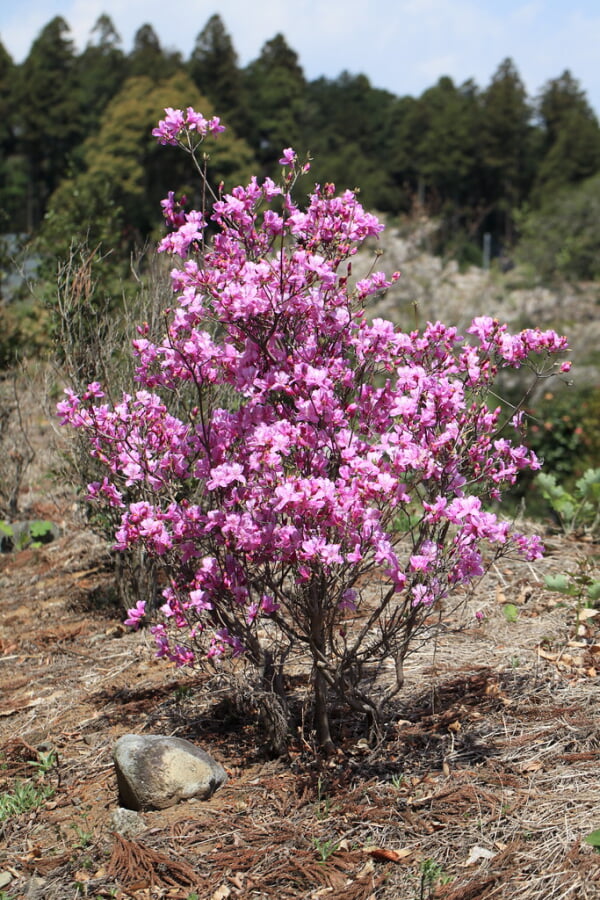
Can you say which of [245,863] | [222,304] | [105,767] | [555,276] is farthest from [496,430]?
[555,276]

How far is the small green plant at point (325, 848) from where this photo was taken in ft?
8.66

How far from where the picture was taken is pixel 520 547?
2887mm

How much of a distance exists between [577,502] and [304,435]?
324 centimetres

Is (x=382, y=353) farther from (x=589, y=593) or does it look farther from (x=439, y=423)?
(x=589, y=593)

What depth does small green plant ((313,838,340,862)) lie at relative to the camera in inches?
104

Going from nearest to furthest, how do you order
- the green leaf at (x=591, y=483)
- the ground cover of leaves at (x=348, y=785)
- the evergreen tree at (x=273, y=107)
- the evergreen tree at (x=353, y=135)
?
1. the ground cover of leaves at (x=348, y=785)
2. the green leaf at (x=591, y=483)
3. the evergreen tree at (x=273, y=107)
4. the evergreen tree at (x=353, y=135)

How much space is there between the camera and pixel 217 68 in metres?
48.8

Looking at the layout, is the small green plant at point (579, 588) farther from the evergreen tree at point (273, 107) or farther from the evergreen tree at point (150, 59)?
the evergreen tree at point (150, 59)

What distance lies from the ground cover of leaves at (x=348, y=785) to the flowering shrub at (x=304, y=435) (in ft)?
0.99

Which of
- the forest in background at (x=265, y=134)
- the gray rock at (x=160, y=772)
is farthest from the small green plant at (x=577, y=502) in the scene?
the forest in background at (x=265, y=134)

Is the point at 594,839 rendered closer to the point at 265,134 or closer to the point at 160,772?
the point at 160,772

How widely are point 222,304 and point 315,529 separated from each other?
0.71 m

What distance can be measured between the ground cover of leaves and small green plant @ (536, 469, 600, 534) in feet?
2.86

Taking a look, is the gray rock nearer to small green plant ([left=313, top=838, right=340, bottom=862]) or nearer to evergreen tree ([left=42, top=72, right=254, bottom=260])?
small green plant ([left=313, top=838, right=340, bottom=862])
